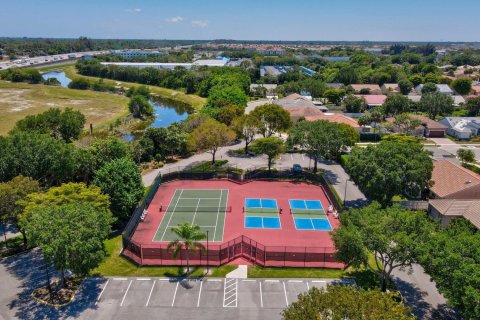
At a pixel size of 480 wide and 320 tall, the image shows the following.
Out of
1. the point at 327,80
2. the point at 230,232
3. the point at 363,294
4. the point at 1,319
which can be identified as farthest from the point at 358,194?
the point at 327,80

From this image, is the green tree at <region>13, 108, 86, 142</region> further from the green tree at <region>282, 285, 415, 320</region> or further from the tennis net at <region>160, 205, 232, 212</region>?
the green tree at <region>282, 285, 415, 320</region>

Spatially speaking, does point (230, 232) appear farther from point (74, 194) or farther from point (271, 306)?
point (74, 194)

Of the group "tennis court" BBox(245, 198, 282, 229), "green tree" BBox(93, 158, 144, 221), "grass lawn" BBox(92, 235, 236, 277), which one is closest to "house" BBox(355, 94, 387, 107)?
"tennis court" BBox(245, 198, 282, 229)

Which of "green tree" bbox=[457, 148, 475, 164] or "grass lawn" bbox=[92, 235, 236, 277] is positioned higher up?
"green tree" bbox=[457, 148, 475, 164]

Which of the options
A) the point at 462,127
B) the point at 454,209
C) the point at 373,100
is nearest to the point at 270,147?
the point at 454,209

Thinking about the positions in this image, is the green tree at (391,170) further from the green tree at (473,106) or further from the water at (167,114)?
the green tree at (473,106)

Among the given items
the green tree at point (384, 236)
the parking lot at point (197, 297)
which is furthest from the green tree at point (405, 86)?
the parking lot at point (197, 297)
